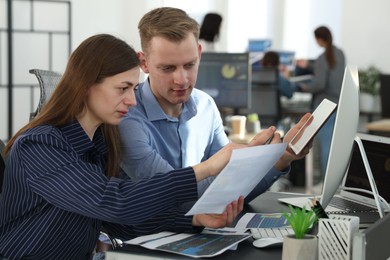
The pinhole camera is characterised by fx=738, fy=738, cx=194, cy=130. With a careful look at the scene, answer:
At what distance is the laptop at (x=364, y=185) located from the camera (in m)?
2.23

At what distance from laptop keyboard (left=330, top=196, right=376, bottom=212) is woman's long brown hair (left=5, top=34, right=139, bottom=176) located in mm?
846

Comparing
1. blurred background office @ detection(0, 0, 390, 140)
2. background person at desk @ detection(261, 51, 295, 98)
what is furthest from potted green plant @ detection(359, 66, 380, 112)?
background person at desk @ detection(261, 51, 295, 98)

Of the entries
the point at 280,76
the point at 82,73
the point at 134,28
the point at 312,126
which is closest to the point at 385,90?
the point at 280,76

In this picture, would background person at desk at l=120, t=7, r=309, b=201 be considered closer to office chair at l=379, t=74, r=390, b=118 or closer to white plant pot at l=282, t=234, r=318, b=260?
white plant pot at l=282, t=234, r=318, b=260

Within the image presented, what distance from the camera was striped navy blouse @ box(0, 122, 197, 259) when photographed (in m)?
1.70

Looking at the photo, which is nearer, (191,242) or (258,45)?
(191,242)

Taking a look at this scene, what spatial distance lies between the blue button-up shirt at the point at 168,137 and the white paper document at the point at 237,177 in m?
0.42

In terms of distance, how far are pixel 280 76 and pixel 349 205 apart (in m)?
5.28

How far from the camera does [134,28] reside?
291 inches

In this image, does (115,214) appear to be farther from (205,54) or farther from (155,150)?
(205,54)

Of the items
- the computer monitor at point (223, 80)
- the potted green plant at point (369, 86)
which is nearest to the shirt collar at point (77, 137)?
the computer monitor at point (223, 80)

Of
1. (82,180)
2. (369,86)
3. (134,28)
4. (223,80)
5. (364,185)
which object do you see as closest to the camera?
(82,180)

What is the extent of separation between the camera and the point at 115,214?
170cm

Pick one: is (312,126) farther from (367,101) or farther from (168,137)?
(367,101)
